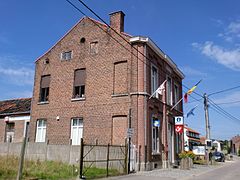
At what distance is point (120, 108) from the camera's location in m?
20.2

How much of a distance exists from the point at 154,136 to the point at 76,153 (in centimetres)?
684

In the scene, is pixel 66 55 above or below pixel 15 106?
above

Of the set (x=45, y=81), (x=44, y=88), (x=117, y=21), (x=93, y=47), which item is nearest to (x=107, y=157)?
(x=93, y=47)

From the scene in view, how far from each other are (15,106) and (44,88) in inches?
284

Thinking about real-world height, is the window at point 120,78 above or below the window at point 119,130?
above

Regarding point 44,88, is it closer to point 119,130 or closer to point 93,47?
point 93,47

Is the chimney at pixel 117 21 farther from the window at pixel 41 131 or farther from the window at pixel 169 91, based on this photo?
the window at pixel 41 131

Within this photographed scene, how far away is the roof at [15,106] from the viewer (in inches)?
1126

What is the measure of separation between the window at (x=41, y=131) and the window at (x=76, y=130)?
121 inches

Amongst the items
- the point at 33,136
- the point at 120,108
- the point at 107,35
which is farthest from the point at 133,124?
the point at 33,136

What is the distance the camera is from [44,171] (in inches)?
537

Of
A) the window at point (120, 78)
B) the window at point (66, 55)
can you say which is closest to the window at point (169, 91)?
the window at point (120, 78)

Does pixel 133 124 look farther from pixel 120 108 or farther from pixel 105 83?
pixel 105 83

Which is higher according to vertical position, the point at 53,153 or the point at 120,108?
the point at 120,108
